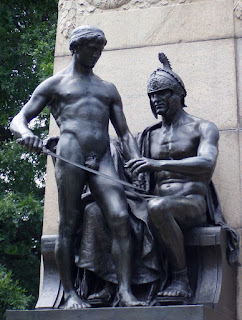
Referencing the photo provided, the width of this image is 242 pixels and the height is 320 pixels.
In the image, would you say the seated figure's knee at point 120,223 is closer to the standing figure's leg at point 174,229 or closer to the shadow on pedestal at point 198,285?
the standing figure's leg at point 174,229

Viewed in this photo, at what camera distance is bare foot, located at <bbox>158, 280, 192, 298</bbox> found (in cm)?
744

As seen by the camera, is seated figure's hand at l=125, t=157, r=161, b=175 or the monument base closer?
the monument base

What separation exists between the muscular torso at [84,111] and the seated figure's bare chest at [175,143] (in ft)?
2.06

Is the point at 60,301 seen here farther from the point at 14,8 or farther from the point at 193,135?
the point at 14,8

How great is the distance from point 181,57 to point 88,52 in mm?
1619

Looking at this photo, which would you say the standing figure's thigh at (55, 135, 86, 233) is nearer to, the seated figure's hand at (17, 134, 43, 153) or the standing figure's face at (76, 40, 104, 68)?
the seated figure's hand at (17, 134, 43, 153)

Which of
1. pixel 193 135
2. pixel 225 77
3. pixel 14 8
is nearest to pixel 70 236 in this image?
pixel 193 135

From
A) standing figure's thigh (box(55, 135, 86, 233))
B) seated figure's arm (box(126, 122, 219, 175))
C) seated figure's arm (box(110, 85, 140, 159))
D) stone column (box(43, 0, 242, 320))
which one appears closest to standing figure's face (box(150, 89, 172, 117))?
seated figure's arm (box(110, 85, 140, 159))

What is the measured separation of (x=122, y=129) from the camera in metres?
8.30

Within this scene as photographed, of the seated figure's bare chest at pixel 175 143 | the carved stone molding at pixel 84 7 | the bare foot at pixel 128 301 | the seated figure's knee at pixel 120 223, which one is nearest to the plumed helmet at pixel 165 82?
the seated figure's bare chest at pixel 175 143

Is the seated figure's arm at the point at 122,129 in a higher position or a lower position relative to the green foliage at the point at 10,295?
higher

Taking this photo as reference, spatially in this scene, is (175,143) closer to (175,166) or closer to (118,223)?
(175,166)

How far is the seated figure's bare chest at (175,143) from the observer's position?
26.8 ft

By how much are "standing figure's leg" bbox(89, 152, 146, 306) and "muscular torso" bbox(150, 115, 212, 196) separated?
56 cm
